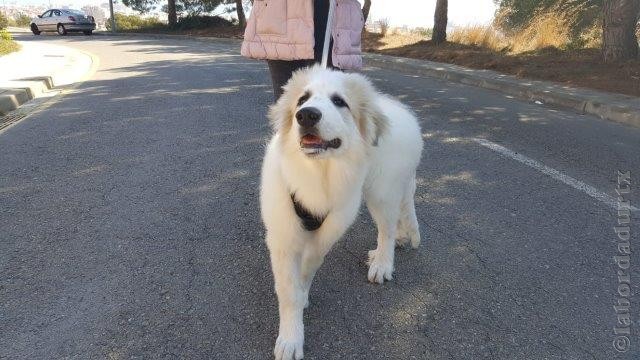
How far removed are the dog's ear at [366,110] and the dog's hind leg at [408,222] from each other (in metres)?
0.75

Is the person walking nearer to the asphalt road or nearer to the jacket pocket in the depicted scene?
the jacket pocket

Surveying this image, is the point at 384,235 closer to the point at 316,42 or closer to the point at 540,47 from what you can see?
the point at 316,42

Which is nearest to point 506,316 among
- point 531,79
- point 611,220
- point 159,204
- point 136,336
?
point 611,220

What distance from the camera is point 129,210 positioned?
3.65 m

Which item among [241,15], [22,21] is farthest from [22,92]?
[22,21]

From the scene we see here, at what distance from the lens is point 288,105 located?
223cm

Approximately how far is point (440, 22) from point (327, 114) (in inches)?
604

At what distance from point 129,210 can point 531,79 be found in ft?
29.7

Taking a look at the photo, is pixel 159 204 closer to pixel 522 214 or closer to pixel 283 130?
pixel 283 130

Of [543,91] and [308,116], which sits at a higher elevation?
[308,116]

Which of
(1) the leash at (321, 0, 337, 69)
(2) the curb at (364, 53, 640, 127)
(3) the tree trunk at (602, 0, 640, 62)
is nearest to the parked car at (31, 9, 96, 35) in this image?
(2) the curb at (364, 53, 640, 127)

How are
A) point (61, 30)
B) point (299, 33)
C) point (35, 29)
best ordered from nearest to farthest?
point (299, 33), point (61, 30), point (35, 29)

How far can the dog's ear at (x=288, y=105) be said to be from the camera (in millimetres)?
2199

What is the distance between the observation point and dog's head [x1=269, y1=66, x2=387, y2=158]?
6.53 ft
